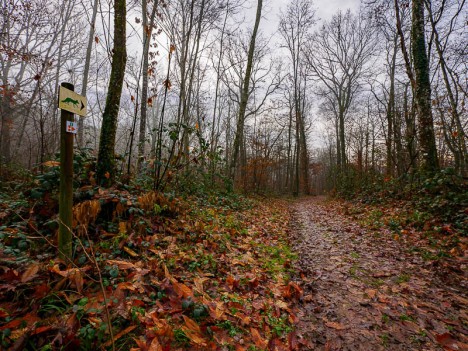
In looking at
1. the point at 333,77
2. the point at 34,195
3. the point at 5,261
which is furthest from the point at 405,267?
the point at 333,77

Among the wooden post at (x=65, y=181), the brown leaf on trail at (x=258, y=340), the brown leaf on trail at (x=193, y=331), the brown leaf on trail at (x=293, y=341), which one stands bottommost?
the brown leaf on trail at (x=293, y=341)

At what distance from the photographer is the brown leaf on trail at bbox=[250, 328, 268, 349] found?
2.01 meters

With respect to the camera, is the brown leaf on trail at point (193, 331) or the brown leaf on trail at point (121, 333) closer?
the brown leaf on trail at point (121, 333)

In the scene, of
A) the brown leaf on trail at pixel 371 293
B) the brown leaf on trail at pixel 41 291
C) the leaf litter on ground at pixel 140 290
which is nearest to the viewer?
the leaf litter on ground at pixel 140 290

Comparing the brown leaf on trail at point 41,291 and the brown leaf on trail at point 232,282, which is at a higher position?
the brown leaf on trail at point 41,291

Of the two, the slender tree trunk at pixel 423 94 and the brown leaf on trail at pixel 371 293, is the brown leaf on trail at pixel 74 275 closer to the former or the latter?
the brown leaf on trail at pixel 371 293

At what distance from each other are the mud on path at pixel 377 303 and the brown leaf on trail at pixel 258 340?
39cm

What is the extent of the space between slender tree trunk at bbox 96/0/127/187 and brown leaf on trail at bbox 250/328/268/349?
11.6 ft

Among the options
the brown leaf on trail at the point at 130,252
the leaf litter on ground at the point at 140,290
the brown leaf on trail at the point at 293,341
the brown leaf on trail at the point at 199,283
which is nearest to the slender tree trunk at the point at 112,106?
the leaf litter on ground at the point at 140,290

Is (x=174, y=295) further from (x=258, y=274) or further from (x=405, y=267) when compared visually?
(x=405, y=267)

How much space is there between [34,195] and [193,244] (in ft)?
8.47

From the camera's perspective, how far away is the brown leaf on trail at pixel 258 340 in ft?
6.59

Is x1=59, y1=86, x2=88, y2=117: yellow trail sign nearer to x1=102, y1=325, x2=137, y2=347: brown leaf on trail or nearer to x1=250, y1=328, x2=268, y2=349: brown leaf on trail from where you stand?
x1=102, y1=325, x2=137, y2=347: brown leaf on trail

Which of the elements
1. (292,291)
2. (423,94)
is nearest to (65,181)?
(292,291)
